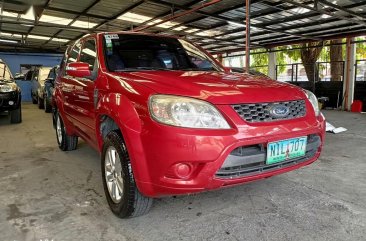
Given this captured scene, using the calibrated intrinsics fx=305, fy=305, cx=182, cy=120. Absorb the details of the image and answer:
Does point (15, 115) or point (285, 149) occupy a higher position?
point (285, 149)

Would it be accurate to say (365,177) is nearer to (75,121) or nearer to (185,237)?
(185,237)

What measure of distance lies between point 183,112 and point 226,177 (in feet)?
1.63

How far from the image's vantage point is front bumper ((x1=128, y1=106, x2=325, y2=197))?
1.79 metres

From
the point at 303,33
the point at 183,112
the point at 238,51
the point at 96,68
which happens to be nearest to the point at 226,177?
the point at 183,112

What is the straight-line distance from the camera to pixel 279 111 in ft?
6.86

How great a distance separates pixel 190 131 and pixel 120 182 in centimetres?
84

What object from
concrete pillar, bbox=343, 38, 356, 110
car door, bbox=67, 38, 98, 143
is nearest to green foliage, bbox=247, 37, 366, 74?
concrete pillar, bbox=343, 38, 356, 110

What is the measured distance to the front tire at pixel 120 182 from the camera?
2.10 meters

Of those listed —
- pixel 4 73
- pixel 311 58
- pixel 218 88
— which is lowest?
pixel 218 88

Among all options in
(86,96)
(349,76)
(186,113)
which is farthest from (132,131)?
(349,76)

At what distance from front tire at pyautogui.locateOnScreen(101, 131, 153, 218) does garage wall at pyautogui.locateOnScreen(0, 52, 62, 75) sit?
16.9 metres

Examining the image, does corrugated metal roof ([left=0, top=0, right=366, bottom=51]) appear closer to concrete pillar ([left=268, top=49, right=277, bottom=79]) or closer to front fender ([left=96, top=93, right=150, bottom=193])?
concrete pillar ([left=268, top=49, right=277, bottom=79])

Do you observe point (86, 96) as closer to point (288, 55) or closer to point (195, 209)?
point (195, 209)

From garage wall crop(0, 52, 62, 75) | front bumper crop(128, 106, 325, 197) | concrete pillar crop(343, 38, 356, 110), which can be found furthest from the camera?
garage wall crop(0, 52, 62, 75)
